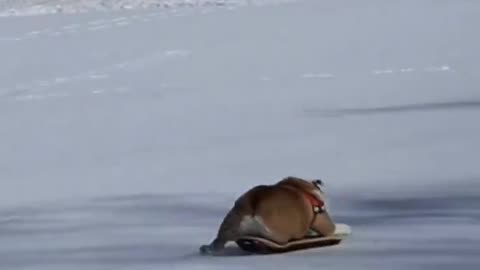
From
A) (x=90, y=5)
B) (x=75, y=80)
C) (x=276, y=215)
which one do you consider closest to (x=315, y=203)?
(x=276, y=215)

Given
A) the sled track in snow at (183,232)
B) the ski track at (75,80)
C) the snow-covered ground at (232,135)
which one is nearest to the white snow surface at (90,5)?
the snow-covered ground at (232,135)

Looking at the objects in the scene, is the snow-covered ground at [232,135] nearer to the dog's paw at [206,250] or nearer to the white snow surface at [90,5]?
the dog's paw at [206,250]

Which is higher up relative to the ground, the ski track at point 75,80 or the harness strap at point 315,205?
the ski track at point 75,80

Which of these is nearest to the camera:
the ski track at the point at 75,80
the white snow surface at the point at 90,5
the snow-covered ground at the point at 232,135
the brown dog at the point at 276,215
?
the brown dog at the point at 276,215

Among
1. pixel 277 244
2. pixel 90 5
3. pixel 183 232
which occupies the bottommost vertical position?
pixel 277 244

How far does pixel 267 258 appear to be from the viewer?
4.37m

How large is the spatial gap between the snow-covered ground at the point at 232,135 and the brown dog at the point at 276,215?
8 cm

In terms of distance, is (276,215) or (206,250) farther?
(206,250)

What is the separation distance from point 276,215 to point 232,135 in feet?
12.1

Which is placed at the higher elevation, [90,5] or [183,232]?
[90,5]

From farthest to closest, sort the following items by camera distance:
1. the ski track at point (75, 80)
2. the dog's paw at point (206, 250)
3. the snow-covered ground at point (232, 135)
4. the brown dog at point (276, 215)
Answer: the ski track at point (75, 80) < the snow-covered ground at point (232, 135) < the dog's paw at point (206, 250) < the brown dog at point (276, 215)

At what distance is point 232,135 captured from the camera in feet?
26.4

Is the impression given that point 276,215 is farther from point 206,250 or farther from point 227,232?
point 206,250

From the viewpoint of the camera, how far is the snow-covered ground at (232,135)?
4.80m
